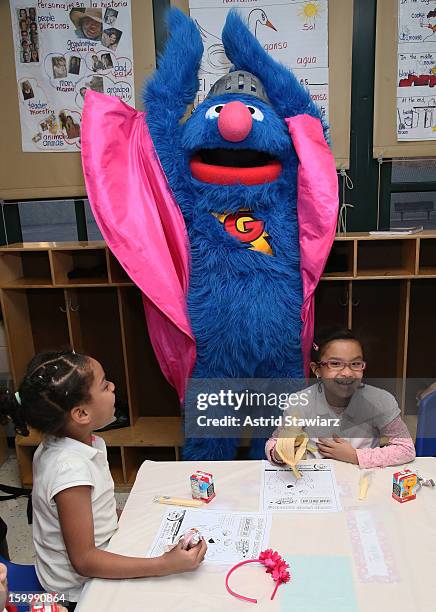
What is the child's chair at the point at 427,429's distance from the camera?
1.63 m

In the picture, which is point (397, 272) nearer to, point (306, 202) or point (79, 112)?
point (306, 202)

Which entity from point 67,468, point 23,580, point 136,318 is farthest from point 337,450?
point 136,318

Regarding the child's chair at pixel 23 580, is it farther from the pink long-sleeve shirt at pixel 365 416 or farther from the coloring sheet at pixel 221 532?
the pink long-sleeve shirt at pixel 365 416

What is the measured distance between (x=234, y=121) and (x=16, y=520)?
1736 millimetres

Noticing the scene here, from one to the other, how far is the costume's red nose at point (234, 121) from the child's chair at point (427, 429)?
3.37ft

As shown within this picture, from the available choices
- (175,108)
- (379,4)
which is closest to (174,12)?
(175,108)

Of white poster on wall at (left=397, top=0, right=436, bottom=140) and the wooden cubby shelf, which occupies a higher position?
white poster on wall at (left=397, top=0, right=436, bottom=140)

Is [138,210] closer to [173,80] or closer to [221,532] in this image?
[173,80]

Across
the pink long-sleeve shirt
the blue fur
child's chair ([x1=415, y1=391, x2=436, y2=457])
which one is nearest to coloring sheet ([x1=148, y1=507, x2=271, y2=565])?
the pink long-sleeve shirt

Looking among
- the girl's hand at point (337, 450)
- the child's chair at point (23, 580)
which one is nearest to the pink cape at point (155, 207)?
the girl's hand at point (337, 450)

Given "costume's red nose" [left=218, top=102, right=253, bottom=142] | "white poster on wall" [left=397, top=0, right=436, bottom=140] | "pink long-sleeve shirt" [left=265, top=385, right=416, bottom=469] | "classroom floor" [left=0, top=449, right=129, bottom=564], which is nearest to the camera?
"pink long-sleeve shirt" [left=265, top=385, right=416, bottom=469]

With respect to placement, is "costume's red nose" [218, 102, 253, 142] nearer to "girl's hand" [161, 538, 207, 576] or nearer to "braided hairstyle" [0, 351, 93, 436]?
"braided hairstyle" [0, 351, 93, 436]

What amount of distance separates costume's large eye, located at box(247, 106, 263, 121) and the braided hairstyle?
102 centimetres

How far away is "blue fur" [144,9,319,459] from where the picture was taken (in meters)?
1.67
